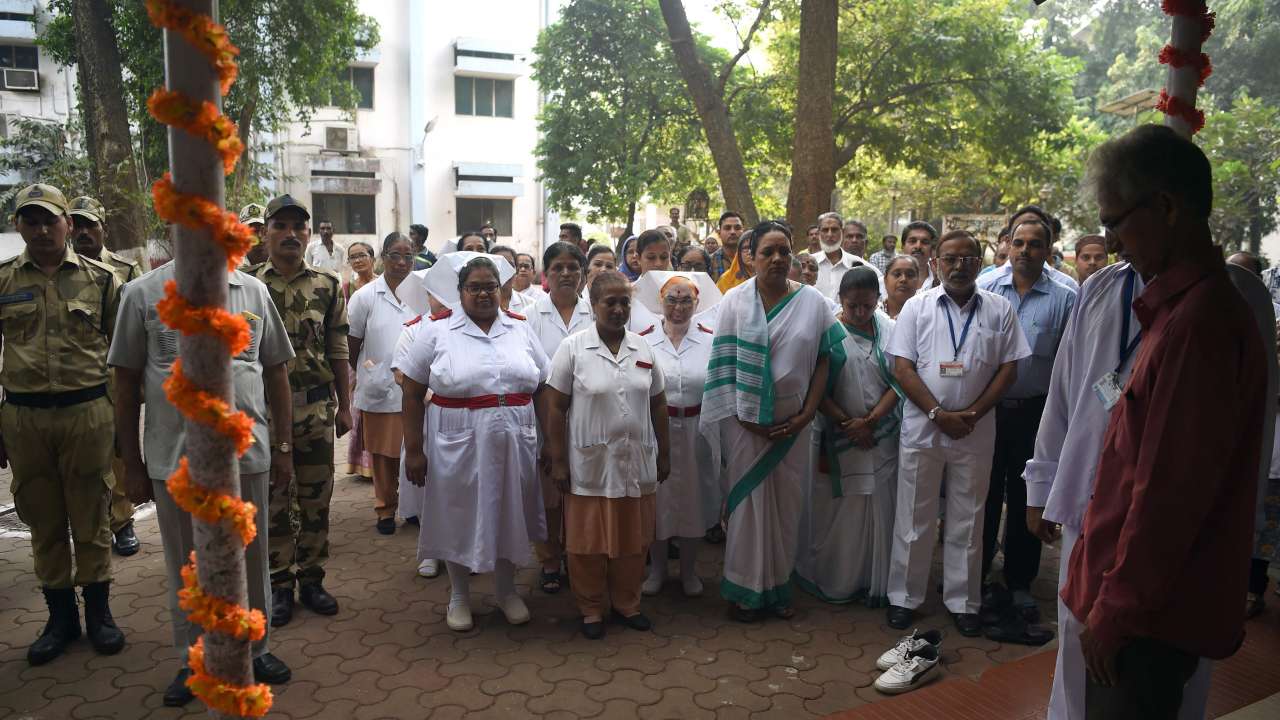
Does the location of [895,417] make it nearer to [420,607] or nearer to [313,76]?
[420,607]

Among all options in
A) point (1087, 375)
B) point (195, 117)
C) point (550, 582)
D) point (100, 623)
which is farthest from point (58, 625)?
point (1087, 375)

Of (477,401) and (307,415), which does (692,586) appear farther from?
(307,415)

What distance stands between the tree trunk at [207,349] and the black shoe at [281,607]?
2.77 m

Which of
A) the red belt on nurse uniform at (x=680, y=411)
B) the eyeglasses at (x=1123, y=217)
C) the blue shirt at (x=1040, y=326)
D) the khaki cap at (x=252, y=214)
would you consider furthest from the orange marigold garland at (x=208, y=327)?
the blue shirt at (x=1040, y=326)

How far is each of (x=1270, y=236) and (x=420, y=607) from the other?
3186 cm

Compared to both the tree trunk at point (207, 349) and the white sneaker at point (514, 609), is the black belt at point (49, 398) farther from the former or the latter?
the tree trunk at point (207, 349)

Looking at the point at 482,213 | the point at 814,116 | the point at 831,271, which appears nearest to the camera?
the point at 831,271

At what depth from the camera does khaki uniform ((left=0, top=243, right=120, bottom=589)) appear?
434 cm

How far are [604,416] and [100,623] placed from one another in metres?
2.83

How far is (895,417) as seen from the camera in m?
5.32

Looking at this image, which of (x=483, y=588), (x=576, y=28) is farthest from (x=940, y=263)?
(x=576, y=28)

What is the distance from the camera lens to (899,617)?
4898mm

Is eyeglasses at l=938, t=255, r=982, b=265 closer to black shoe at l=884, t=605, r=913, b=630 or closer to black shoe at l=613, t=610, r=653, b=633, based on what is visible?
black shoe at l=884, t=605, r=913, b=630

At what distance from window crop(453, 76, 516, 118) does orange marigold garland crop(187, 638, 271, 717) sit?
2684 cm
